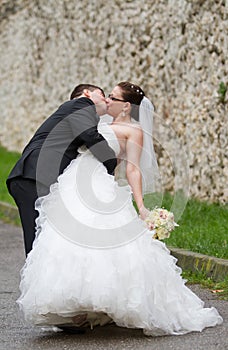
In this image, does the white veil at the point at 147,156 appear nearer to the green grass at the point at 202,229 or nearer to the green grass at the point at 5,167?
the green grass at the point at 202,229

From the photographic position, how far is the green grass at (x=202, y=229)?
30.3ft

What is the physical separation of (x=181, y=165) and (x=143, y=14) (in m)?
2.70

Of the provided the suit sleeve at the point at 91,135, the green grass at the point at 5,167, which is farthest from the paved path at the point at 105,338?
the green grass at the point at 5,167

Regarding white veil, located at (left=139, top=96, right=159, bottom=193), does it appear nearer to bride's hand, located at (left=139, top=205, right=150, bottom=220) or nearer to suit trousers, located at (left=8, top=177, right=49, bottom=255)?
bride's hand, located at (left=139, top=205, right=150, bottom=220)

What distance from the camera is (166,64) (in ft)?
47.2

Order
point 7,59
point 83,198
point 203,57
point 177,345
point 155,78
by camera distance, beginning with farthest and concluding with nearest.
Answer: point 7,59
point 155,78
point 203,57
point 83,198
point 177,345

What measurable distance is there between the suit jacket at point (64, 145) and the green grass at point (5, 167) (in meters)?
9.07

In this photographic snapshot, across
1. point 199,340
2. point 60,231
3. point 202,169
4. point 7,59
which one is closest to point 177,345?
point 199,340

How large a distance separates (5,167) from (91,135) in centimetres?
1450

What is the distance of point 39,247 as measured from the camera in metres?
6.49

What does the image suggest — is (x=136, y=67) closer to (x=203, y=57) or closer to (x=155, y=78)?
(x=155, y=78)

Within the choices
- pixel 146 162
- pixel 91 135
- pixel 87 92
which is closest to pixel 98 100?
pixel 87 92

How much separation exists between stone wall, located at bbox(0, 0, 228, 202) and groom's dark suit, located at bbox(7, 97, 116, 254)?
527 cm

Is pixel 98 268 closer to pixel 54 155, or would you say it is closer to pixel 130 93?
pixel 54 155
